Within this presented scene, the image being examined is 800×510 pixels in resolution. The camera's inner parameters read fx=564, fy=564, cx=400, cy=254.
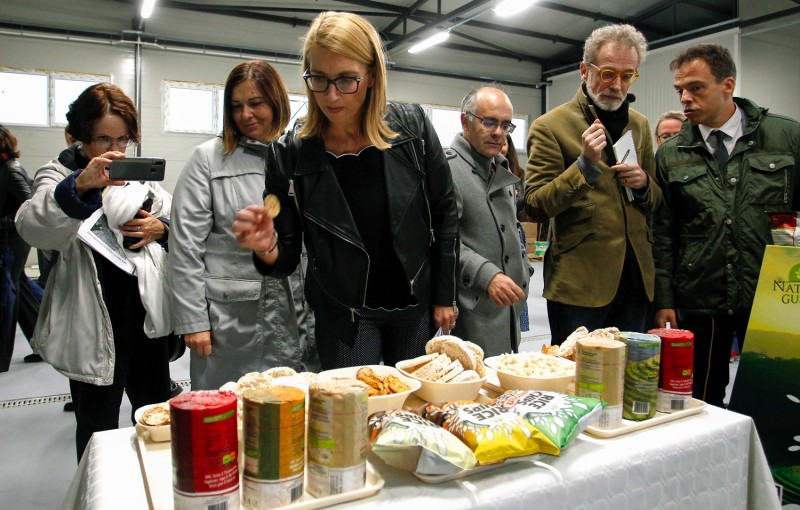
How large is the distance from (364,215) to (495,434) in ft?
2.50

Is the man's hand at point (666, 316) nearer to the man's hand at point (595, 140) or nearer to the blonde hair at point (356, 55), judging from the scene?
the man's hand at point (595, 140)

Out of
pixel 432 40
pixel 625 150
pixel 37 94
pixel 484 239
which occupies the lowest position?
pixel 484 239

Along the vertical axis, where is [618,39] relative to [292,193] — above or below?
above

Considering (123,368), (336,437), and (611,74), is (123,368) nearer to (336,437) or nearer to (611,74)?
(336,437)

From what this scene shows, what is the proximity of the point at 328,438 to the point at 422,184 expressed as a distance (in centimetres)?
89

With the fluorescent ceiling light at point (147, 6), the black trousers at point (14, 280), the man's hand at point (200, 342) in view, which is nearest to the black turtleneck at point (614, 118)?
the man's hand at point (200, 342)

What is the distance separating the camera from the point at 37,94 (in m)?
7.93

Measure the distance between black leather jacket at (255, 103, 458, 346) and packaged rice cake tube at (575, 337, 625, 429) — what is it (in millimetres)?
569

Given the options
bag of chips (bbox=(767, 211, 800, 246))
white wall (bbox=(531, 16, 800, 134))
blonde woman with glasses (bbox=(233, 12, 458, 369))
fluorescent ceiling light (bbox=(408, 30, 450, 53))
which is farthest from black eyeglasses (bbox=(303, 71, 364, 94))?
white wall (bbox=(531, 16, 800, 134))

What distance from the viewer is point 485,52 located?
11281 mm

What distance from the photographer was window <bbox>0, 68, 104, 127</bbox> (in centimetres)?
775

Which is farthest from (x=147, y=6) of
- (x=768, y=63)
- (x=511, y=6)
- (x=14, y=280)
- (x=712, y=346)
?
(x=768, y=63)

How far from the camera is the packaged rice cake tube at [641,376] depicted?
3.59ft

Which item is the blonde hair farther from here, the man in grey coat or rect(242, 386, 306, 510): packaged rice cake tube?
rect(242, 386, 306, 510): packaged rice cake tube
